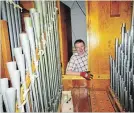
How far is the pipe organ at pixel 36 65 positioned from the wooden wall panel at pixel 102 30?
853 mm

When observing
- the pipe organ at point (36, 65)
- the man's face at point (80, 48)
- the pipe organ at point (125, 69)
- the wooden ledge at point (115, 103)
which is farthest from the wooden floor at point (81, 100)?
the man's face at point (80, 48)

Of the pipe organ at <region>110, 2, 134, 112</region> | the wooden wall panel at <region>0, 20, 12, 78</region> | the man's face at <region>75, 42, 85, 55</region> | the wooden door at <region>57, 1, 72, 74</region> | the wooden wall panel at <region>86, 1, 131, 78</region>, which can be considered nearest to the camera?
the wooden wall panel at <region>0, 20, 12, 78</region>

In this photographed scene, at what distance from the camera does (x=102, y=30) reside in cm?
416

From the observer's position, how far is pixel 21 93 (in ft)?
5.21

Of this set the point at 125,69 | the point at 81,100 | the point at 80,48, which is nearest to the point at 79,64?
the point at 80,48

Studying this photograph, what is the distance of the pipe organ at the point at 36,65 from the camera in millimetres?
1522

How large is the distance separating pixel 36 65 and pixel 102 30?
259 cm

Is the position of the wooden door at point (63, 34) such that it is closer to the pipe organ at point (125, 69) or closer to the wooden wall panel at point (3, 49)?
the pipe organ at point (125, 69)

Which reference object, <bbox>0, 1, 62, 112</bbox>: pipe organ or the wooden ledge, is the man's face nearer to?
the wooden ledge

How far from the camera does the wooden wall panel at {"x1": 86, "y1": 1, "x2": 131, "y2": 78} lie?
4.05 m

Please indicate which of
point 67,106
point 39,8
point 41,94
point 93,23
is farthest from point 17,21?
point 93,23

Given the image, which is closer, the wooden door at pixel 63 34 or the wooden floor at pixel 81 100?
the wooden floor at pixel 81 100

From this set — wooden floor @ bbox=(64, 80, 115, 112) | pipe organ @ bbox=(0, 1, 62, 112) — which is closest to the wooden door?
wooden floor @ bbox=(64, 80, 115, 112)

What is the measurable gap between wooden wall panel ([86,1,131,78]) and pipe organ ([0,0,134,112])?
853 mm
